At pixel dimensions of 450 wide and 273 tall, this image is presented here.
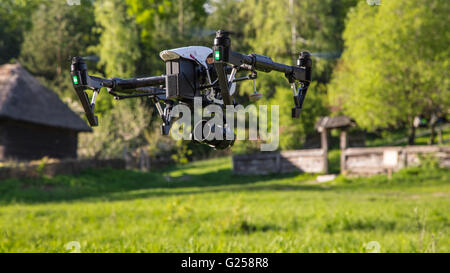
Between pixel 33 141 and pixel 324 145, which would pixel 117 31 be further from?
pixel 324 145

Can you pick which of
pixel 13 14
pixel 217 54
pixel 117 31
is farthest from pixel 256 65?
pixel 13 14

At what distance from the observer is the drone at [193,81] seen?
5.14 ft

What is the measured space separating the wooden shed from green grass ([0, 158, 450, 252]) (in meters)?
5.12

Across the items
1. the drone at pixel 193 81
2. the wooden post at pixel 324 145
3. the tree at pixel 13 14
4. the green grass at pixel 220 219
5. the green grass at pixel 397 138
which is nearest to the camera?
the drone at pixel 193 81

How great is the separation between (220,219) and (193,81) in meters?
12.2

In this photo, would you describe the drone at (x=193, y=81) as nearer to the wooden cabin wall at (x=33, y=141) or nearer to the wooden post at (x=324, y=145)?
the wooden cabin wall at (x=33, y=141)

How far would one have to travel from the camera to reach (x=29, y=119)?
28.9 metres

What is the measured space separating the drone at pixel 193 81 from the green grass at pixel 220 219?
13.3ft

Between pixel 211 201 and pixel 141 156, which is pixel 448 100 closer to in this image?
pixel 211 201

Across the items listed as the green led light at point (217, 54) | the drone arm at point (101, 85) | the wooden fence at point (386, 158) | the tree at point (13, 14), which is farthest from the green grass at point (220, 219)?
the green led light at point (217, 54)

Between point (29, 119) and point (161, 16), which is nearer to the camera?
point (161, 16)

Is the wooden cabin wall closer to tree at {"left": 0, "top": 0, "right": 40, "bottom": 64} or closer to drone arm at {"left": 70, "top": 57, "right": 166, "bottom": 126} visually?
tree at {"left": 0, "top": 0, "right": 40, "bottom": 64}

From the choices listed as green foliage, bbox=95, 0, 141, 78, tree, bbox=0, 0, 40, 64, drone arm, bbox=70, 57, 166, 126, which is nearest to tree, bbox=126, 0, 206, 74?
green foliage, bbox=95, 0, 141, 78
